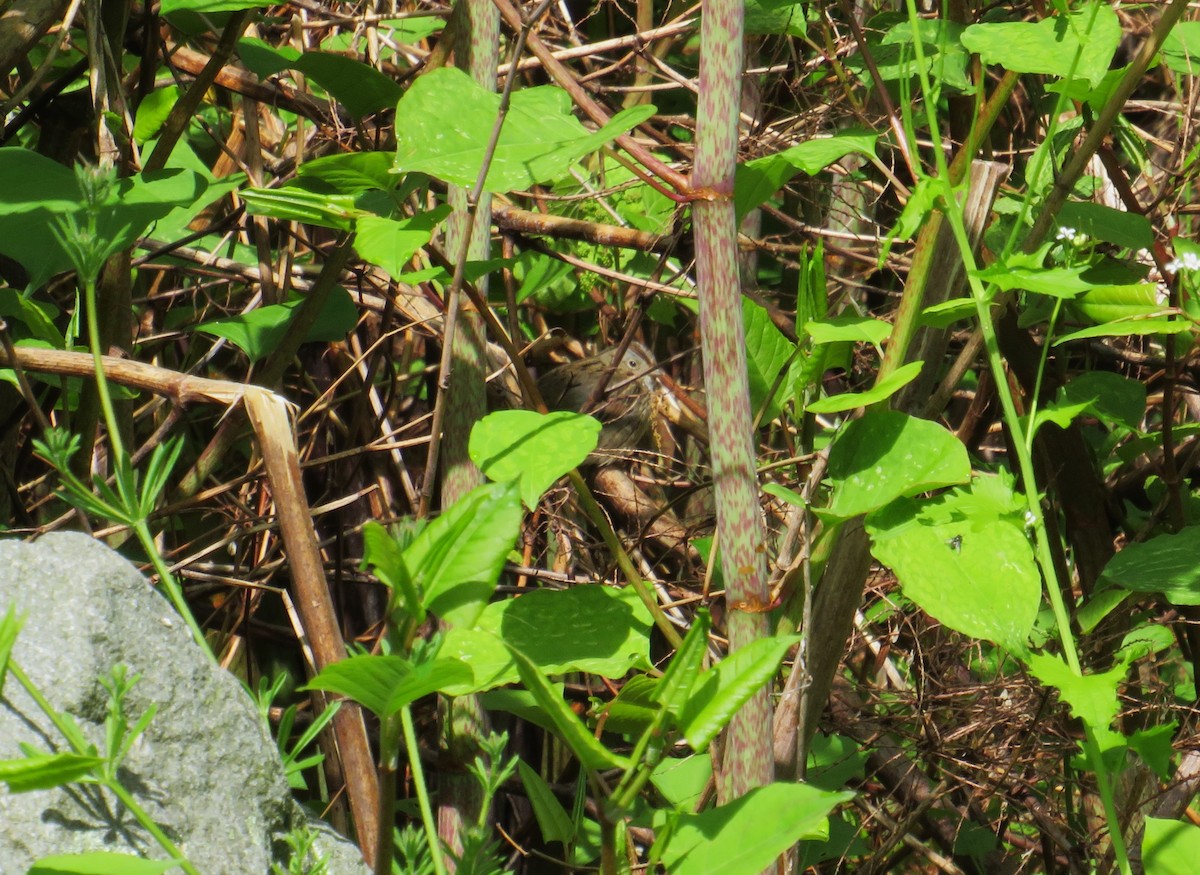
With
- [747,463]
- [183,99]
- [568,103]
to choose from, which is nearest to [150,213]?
[183,99]

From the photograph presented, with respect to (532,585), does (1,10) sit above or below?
above

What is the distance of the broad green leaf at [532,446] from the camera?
923 mm

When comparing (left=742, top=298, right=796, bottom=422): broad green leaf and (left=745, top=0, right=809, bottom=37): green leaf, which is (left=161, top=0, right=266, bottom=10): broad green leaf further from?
(left=745, top=0, right=809, bottom=37): green leaf

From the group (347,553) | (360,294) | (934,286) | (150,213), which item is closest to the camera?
(934,286)

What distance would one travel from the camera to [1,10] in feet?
4.47

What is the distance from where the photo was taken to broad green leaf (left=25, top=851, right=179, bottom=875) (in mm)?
635

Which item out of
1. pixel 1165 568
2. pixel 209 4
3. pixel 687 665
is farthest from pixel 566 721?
pixel 209 4

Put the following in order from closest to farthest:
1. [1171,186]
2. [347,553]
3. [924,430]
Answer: [924,430] → [1171,186] → [347,553]

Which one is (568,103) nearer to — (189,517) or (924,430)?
(924,430)

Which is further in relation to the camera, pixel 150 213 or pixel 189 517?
pixel 189 517

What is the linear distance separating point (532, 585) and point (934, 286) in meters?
0.85

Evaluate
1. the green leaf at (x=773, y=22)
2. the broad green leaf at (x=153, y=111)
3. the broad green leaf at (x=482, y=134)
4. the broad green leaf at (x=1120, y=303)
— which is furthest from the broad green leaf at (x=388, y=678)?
the green leaf at (x=773, y=22)

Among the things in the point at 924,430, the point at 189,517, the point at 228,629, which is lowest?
the point at 228,629

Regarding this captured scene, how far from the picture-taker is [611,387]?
82.6 inches
